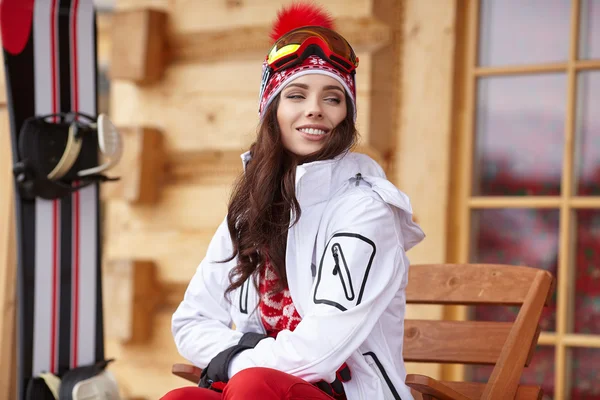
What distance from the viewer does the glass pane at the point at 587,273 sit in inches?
125

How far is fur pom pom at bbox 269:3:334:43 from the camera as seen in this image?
2.37 meters

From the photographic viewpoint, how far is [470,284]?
2.55 meters

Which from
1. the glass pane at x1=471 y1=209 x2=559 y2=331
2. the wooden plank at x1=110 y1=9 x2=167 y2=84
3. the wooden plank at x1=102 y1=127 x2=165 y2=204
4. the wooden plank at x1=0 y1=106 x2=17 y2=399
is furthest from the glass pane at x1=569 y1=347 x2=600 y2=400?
the wooden plank at x1=0 y1=106 x2=17 y2=399

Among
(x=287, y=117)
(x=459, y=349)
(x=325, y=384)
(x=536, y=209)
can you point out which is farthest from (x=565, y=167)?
(x=325, y=384)

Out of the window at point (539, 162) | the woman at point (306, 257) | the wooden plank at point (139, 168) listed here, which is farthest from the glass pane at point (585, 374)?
the wooden plank at point (139, 168)

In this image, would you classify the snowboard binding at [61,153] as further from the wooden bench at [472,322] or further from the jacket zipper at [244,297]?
the wooden bench at [472,322]

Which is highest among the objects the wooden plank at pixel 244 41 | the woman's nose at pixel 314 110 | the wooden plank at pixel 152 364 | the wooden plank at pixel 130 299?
the wooden plank at pixel 244 41

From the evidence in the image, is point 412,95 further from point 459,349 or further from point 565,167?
point 459,349

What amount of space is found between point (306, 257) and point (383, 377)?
1.07ft

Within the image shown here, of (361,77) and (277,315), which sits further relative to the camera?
(361,77)

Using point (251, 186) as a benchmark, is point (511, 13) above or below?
above

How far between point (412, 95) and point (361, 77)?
7.9 inches

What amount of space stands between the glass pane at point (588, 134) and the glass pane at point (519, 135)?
0.06 m

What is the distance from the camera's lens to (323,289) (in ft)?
6.60
